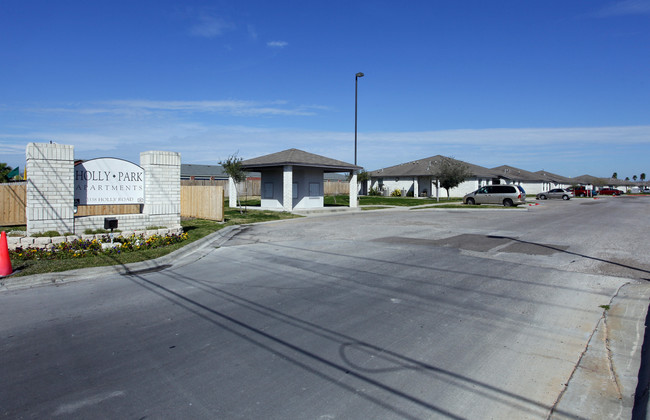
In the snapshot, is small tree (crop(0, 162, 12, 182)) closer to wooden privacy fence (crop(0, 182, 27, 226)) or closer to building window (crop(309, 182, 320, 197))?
wooden privacy fence (crop(0, 182, 27, 226))

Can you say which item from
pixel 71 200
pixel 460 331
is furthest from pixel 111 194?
pixel 460 331

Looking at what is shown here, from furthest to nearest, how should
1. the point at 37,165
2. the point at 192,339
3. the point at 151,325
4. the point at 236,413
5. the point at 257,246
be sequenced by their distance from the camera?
the point at 257,246 < the point at 37,165 < the point at 151,325 < the point at 192,339 < the point at 236,413

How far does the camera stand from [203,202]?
2262cm

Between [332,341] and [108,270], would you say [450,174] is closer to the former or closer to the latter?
[108,270]

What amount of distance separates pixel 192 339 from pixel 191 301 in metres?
1.84

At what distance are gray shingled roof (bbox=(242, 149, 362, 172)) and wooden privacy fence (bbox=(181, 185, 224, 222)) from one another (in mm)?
5212

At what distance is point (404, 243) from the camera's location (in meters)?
13.6

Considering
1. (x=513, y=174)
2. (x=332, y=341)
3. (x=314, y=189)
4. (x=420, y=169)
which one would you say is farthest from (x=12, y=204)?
(x=513, y=174)

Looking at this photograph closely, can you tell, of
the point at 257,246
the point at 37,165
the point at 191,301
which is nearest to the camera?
the point at 191,301

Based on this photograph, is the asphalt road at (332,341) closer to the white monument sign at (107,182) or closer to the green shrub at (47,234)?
the green shrub at (47,234)

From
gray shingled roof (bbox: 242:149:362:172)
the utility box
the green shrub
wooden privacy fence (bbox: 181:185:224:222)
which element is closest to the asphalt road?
the green shrub

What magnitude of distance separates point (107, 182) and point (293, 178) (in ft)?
50.1

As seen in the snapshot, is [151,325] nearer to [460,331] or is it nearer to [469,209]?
[460,331]

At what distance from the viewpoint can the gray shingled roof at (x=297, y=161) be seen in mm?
26984
